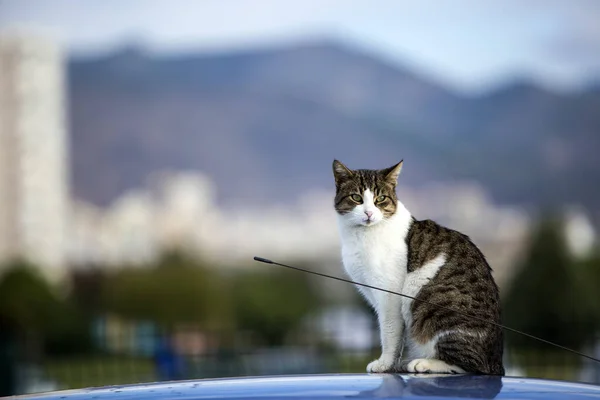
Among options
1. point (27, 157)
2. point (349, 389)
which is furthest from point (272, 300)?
point (349, 389)

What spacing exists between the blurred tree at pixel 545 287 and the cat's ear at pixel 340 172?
34958mm

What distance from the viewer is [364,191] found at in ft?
16.8

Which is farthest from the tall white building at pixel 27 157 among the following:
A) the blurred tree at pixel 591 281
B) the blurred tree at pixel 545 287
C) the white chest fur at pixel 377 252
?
the white chest fur at pixel 377 252

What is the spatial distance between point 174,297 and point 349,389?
7087cm

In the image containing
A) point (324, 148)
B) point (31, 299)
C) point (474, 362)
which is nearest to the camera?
point (474, 362)

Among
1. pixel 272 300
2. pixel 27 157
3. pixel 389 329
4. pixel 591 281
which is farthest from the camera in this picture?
pixel 27 157

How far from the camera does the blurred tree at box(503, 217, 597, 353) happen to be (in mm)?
41500

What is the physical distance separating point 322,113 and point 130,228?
163 ft

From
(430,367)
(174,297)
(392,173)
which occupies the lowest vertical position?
(430,367)

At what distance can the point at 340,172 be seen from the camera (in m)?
5.27

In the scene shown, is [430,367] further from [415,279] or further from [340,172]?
[340,172]

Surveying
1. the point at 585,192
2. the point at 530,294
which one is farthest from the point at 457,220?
the point at 530,294

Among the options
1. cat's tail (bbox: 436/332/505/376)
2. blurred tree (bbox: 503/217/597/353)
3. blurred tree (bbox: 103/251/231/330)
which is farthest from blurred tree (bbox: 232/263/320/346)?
cat's tail (bbox: 436/332/505/376)

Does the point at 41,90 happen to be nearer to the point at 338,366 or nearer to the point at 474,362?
the point at 338,366
